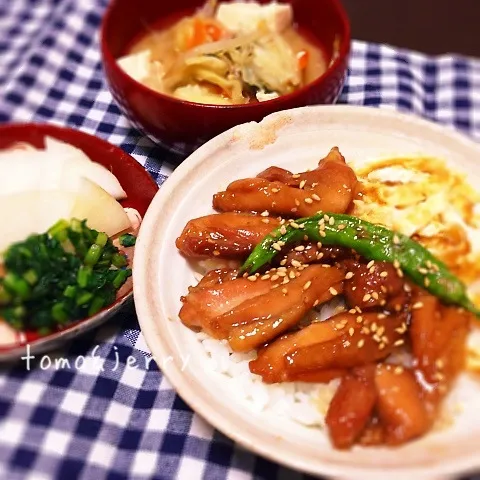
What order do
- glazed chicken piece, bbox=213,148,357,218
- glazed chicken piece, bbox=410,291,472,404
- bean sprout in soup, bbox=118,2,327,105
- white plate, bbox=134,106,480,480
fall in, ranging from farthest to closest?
bean sprout in soup, bbox=118,2,327,105 < glazed chicken piece, bbox=213,148,357,218 < glazed chicken piece, bbox=410,291,472,404 < white plate, bbox=134,106,480,480

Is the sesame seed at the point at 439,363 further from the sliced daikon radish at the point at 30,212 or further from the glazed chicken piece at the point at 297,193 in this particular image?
the sliced daikon radish at the point at 30,212

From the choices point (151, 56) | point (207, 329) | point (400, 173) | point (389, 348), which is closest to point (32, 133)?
point (151, 56)

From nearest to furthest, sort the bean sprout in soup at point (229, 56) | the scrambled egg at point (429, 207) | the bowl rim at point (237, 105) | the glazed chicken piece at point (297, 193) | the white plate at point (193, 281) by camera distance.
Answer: the white plate at point (193, 281)
the scrambled egg at point (429, 207)
the glazed chicken piece at point (297, 193)
the bowl rim at point (237, 105)
the bean sprout in soup at point (229, 56)

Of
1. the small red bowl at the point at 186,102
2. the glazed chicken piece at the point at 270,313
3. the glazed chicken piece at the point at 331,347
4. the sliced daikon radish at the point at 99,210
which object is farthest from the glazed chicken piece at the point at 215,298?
the small red bowl at the point at 186,102

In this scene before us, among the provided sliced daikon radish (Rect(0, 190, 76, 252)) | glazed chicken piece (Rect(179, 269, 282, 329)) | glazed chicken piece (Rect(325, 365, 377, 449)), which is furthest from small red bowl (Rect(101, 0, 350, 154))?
glazed chicken piece (Rect(325, 365, 377, 449))

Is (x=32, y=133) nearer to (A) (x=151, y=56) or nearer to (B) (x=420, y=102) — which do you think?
(A) (x=151, y=56)

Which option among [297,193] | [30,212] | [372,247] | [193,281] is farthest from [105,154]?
[372,247]

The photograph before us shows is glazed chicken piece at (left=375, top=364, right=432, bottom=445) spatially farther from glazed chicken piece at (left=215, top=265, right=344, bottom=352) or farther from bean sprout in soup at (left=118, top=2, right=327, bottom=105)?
bean sprout in soup at (left=118, top=2, right=327, bottom=105)
